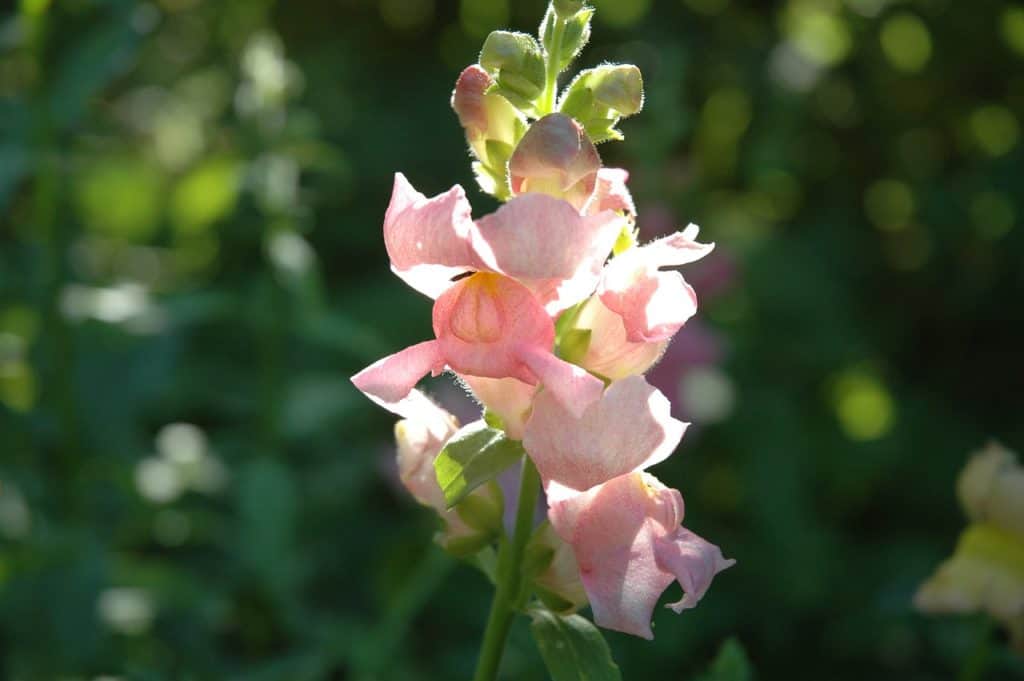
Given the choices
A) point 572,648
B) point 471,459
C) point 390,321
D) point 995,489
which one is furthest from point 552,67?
point 390,321

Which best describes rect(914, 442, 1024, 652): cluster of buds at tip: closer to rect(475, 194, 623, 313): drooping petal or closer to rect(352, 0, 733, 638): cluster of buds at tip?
rect(352, 0, 733, 638): cluster of buds at tip

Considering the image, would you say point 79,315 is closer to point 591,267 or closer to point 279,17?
point 591,267

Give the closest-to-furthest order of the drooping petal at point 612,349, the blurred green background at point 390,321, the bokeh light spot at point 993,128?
the drooping petal at point 612,349
the blurred green background at point 390,321
the bokeh light spot at point 993,128

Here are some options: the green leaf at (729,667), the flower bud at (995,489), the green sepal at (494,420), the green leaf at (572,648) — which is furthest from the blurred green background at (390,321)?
the green sepal at (494,420)

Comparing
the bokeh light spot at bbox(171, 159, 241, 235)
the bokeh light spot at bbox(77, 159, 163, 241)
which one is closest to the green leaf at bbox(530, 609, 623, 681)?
the bokeh light spot at bbox(171, 159, 241, 235)

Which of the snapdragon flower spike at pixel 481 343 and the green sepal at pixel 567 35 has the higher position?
the green sepal at pixel 567 35

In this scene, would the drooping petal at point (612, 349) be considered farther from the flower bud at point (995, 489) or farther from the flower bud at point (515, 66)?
the flower bud at point (995, 489)
